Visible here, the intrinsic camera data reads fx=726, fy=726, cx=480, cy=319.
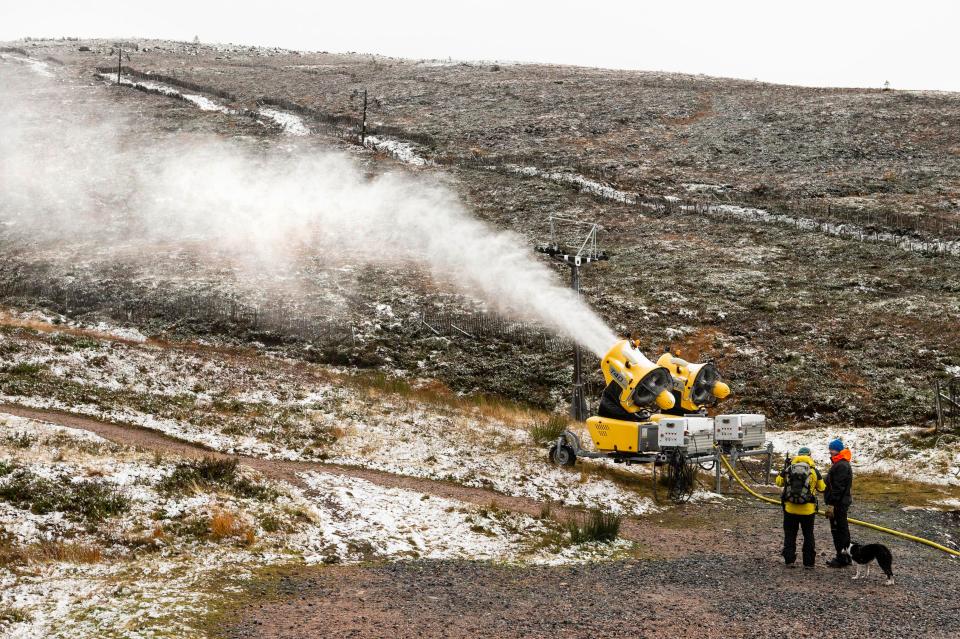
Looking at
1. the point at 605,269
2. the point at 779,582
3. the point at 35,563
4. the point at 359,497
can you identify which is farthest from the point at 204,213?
the point at 779,582

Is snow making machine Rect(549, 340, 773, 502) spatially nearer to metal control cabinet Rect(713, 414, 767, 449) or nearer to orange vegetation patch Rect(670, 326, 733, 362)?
metal control cabinet Rect(713, 414, 767, 449)

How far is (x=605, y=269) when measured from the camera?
37656 mm

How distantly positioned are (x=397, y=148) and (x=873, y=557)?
170ft

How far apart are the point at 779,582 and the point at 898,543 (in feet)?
13.9

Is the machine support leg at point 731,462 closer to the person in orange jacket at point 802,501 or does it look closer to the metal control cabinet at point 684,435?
Answer: the metal control cabinet at point 684,435

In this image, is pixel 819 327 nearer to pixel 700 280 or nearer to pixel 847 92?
pixel 700 280

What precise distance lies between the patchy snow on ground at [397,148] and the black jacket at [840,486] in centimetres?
4546

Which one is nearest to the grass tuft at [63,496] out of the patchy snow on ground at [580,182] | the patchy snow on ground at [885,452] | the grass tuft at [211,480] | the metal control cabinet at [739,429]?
the grass tuft at [211,480]

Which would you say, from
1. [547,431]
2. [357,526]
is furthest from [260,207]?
[357,526]

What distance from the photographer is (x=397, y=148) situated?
58562mm

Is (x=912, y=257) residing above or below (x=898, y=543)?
above

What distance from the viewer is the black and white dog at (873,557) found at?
11.4 meters

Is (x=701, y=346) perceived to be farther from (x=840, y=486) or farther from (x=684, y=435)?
(x=840, y=486)

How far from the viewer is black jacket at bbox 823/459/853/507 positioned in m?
12.4
